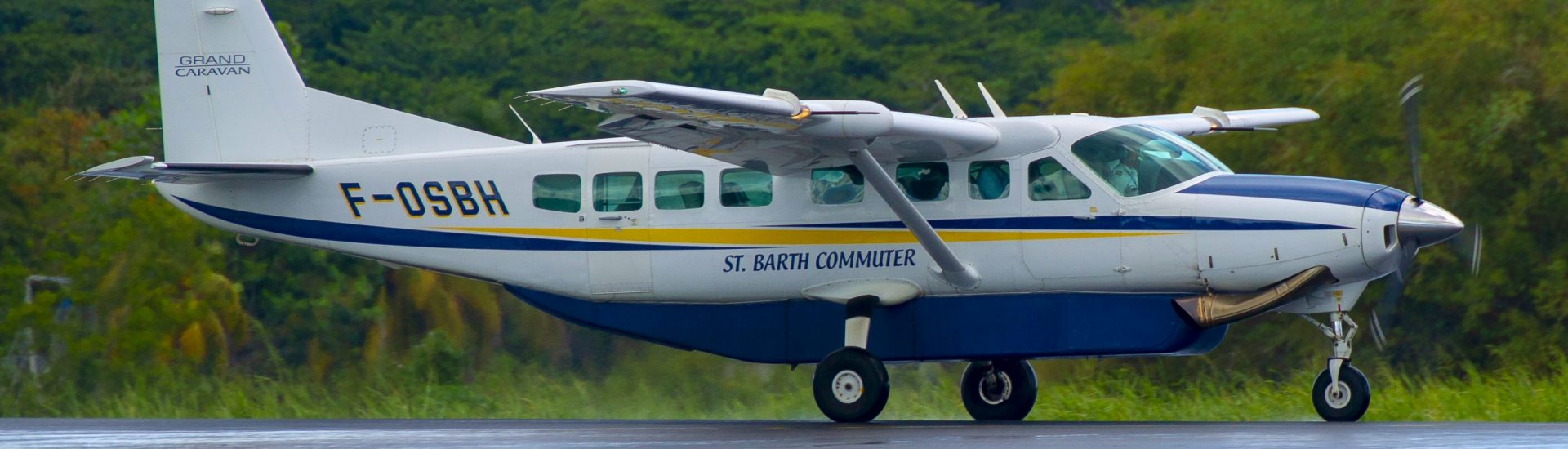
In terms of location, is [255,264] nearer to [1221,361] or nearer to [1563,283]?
[1221,361]

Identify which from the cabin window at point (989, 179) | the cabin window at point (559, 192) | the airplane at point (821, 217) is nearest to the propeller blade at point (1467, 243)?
the airplane at point (821, 217)

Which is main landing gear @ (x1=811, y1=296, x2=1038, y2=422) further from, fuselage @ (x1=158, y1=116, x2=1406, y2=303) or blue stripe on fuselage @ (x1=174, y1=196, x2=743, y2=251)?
blue stripe on fuselage @ (x1=174, y1=196, x2=743, y2=251)

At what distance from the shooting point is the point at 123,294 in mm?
19734

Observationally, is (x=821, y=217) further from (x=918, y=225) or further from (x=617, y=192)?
(x=617, y=192)

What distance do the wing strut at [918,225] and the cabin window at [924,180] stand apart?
0.08 m

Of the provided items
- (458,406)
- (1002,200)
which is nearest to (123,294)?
(458,406)

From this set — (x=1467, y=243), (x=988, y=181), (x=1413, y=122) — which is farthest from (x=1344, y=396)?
(x=1467, y=243)

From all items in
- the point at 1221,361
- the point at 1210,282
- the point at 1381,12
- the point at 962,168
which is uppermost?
the point at 1381,12

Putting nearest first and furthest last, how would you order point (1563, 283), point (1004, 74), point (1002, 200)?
point (1002, 200) → point (1563, 283) → point (1004, 74)

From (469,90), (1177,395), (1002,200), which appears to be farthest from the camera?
(469,90)

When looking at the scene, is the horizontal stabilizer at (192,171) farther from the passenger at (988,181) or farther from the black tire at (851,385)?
the passenger at (988,181)

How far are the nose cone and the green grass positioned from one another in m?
3.14

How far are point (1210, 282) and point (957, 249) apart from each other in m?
1.62

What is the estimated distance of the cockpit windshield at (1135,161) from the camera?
466 inches
